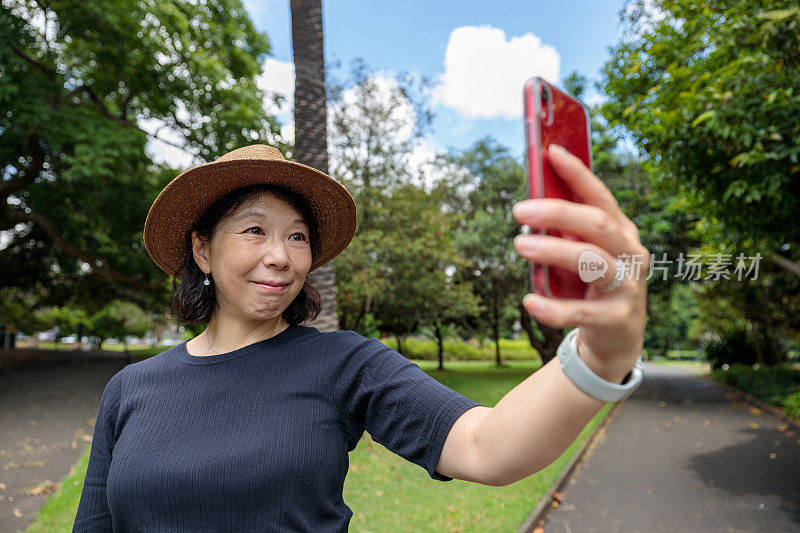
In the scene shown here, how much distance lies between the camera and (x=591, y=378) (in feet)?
2.87

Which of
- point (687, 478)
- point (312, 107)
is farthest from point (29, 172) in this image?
point (687, 478)

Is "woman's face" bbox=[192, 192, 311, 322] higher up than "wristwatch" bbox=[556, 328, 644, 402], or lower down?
higher up

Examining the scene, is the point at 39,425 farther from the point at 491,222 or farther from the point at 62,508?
the point at 491,222

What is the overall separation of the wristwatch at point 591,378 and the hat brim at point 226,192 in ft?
3.64

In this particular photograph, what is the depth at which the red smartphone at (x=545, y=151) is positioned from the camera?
0.72 m

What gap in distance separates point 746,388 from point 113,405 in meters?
21.6

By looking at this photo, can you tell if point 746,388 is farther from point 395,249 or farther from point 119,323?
point 119,323

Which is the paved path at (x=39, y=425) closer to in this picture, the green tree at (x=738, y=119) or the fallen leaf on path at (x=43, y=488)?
the fallen leaf on path at (x=43, y=488)

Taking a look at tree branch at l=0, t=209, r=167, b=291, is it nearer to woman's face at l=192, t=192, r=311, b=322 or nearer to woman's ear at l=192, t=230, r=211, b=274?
woman's ear at l=192, t=230, r=211, b=274

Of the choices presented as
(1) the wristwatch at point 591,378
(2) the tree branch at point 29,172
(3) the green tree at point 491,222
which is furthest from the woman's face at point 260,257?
(3) the green tree at point 491,222

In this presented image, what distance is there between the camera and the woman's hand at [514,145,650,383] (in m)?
0.68

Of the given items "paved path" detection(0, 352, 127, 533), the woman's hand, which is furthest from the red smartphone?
"paved path" detection(0, 352, 127, 533)

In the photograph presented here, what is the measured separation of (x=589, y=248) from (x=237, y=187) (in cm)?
143

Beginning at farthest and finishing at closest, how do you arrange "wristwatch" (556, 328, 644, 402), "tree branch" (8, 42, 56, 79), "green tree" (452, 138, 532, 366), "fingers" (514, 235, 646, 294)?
"green tree" (452, 138, 532, 366) < "tree branch" (8, 42, 56, 79) < "wristwatch" (556, 328, 644, 402) < "fingers" (514, 235, 646, 294)
